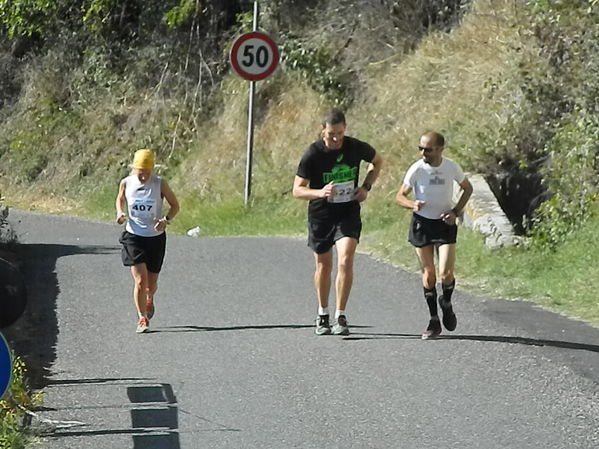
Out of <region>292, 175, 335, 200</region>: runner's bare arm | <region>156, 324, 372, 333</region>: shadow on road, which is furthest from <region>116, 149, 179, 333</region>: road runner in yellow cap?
<region>292, 175, 335, 200</region>: runner's bare arm

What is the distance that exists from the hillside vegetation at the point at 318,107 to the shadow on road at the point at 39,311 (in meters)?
3.73

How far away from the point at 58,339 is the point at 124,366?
1208 mm

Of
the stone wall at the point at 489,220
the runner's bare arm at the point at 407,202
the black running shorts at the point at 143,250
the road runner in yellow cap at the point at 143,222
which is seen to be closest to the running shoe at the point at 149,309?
the road runner in yellow cap at the point at 143,222

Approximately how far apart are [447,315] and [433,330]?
0.20 metres

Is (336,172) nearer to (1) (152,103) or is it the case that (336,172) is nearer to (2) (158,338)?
(2) (158,338)

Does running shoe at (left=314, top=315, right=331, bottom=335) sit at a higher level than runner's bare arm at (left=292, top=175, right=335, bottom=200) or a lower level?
lower

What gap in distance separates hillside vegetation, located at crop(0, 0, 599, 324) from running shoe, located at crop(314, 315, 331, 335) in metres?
2.40

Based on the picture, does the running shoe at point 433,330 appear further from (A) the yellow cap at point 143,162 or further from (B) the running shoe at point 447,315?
(A) the yellow cap at point 143,162

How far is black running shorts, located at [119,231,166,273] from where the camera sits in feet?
35.9

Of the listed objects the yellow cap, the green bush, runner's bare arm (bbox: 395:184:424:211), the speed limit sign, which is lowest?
the green bush

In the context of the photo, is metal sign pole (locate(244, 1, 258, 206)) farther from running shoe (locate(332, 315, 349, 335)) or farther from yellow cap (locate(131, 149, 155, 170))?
running shoe (locate(332, 315, 349, 335))

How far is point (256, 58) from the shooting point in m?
20.2

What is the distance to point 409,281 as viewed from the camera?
13219 millimetres

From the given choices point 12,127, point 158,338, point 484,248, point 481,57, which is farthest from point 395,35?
point 158,338
